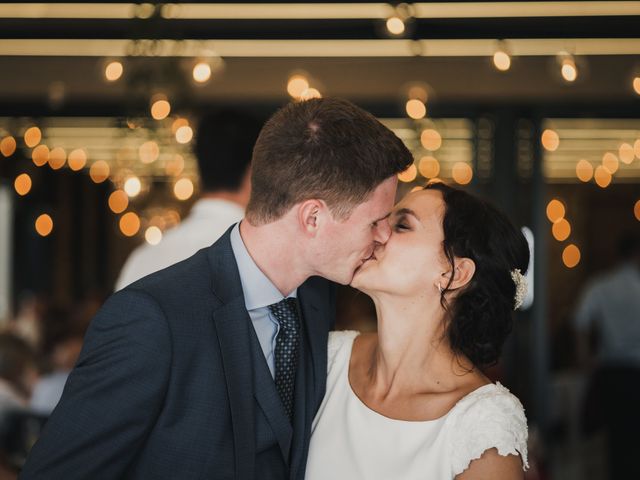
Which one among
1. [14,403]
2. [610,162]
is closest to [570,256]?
[610,162]

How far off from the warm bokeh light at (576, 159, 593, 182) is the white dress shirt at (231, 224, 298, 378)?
8.25 m

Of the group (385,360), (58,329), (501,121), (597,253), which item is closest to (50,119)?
(58,329)

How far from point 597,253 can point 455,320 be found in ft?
34.6

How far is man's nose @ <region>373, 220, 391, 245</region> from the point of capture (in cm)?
229

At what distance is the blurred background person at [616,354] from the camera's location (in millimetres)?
5992

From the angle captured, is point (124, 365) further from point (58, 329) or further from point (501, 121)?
point (501, 121)

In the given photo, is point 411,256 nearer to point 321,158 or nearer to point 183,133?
point 321,158

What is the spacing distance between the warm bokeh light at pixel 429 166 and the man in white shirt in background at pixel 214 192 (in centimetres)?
374

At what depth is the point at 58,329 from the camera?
557 centimetres

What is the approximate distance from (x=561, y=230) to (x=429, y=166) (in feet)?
17.7

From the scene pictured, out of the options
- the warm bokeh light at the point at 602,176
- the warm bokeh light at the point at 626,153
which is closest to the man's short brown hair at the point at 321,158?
the warm bokeh light at the point at 626,153

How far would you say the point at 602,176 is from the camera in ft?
35.9

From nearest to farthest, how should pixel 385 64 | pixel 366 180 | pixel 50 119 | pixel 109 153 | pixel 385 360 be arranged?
pixel 366 180 < pixel 385 360 < pixel 385 64 < pixel 50 119 < pixel 109 153

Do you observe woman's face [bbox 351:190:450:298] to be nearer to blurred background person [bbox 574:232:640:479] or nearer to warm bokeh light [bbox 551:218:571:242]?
blurred background person [bbox 574:232:640:479]
